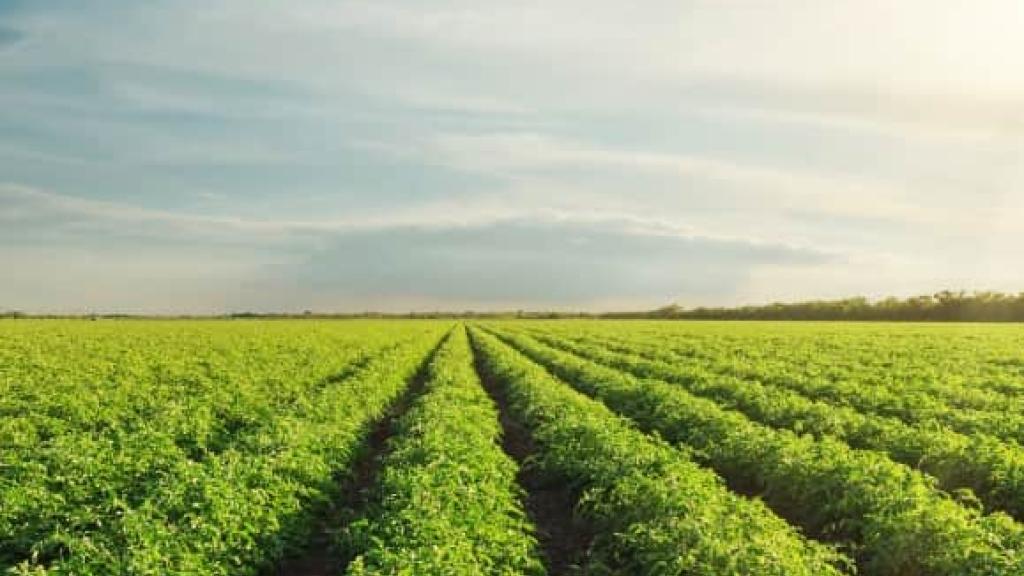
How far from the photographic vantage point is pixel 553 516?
46.8ft

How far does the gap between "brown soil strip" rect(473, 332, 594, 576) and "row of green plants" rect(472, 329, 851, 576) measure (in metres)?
0.15

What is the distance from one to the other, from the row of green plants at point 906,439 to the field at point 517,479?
0.19ft

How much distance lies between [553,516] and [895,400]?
12440 mm

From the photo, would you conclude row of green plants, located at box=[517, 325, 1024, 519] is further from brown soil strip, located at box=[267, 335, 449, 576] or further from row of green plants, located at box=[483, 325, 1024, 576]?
brown soil strip, located at box=[267, 335, 449, 576]

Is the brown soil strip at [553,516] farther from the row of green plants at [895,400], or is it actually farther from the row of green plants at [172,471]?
the row of green plants at [895,400]

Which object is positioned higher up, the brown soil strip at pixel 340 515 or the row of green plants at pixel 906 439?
the row of green plants at pixel 906 439

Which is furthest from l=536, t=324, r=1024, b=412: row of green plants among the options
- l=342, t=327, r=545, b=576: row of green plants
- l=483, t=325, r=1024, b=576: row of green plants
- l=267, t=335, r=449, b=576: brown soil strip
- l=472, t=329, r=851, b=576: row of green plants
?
l=267, t=335, r=449, b=576: brown soil strip

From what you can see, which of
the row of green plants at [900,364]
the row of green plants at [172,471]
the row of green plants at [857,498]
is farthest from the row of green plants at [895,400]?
the row of green plants at [172,471]

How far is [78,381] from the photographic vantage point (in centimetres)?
2950

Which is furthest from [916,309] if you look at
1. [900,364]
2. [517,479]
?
[517,479]

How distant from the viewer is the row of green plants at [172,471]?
10336 millimetres

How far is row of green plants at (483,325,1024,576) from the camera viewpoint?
10.6 meters

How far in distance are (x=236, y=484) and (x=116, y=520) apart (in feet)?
5.92

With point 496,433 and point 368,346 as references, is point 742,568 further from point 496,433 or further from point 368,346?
point 368,346
